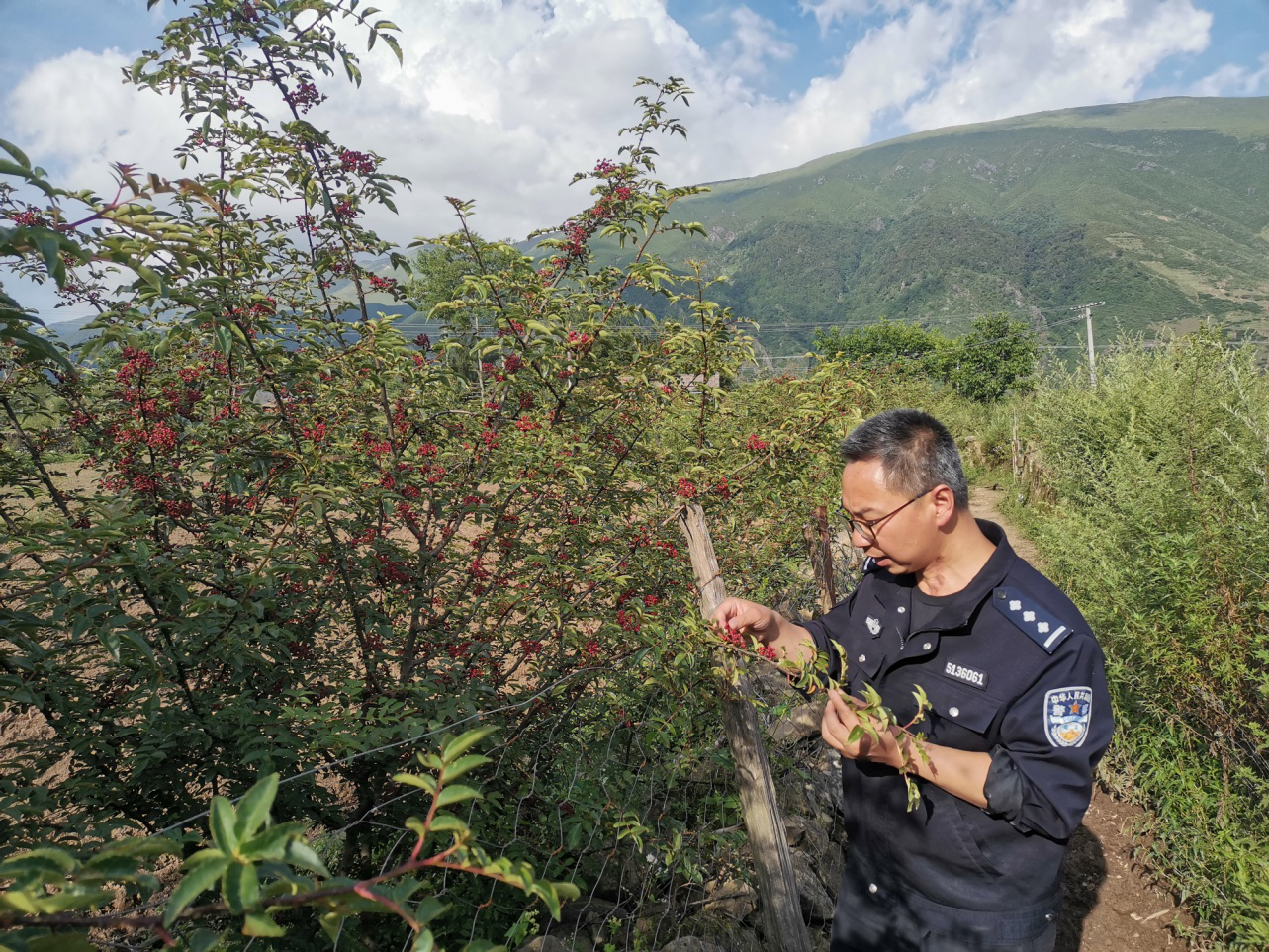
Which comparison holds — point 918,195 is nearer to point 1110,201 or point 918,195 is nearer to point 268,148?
point 1110,201

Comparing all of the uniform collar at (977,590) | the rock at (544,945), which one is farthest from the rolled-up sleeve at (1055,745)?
the rock at (544,945)

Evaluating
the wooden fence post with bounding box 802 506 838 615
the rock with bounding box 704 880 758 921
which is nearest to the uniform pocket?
the rock with bounding box 704 880 758 921

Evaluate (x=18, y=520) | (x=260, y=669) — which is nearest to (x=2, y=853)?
(x=260, y=669)

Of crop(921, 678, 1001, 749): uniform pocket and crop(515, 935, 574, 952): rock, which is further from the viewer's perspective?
crop(515, 935, 574, 952): rock

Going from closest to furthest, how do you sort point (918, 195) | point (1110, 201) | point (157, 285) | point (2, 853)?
point (157, 285) < point (2, 853) < point (1110, 201) < point (918, 195)

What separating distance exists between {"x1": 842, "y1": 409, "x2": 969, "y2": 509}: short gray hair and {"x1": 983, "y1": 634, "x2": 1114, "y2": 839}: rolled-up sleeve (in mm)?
514

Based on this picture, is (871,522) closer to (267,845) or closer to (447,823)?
(447,823)

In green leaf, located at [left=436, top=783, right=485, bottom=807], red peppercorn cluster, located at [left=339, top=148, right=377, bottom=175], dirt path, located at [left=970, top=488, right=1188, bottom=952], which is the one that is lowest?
dirt path, located at [left=970, top=488, right=1188, bottom=952]

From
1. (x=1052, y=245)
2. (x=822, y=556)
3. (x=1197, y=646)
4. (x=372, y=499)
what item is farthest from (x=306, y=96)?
(x=1052, y=245)

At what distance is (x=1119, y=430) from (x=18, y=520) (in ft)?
35.4

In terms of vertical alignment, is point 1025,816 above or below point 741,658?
below

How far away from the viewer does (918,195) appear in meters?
198

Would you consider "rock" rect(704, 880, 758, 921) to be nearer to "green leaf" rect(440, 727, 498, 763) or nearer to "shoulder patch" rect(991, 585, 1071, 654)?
"shoulder patch" rect(991, 585, 1071, 654)

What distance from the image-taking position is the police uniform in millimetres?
1589
